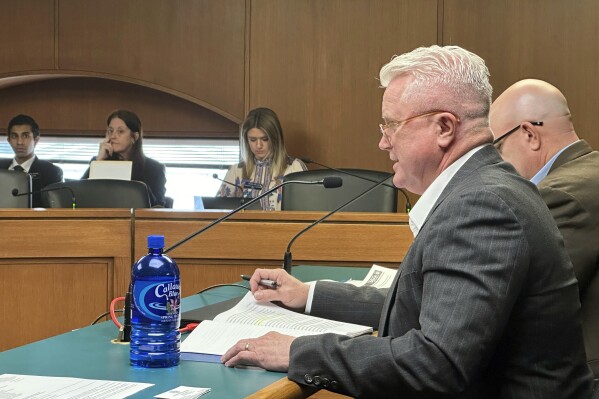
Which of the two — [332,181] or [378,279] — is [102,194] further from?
[378,279]

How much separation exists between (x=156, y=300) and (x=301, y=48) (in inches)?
205

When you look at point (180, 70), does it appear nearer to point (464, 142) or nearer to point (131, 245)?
point (131, 245)

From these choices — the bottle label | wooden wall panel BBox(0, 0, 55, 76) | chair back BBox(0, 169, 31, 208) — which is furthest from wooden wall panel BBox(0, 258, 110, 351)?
wooden wall panel BBox(0, 0, 55, 76)

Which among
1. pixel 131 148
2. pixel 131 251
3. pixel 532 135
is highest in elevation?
pixel 532 135

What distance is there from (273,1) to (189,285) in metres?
3.90

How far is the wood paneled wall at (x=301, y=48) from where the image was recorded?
6423 mm

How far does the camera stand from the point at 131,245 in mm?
3303

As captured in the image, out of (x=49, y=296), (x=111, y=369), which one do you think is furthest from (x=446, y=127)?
(x=49, y=296)

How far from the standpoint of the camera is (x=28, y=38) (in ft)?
23.1

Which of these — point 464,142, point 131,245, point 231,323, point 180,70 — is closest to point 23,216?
point 131,245

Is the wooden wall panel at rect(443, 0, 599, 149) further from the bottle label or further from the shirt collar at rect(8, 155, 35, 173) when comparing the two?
the bottle label

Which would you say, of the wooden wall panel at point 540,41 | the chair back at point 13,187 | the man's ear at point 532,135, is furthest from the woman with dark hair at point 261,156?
the man's ear at point 532,135

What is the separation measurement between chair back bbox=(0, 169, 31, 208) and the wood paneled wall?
2.64 meters

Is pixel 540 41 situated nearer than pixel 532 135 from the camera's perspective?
No
